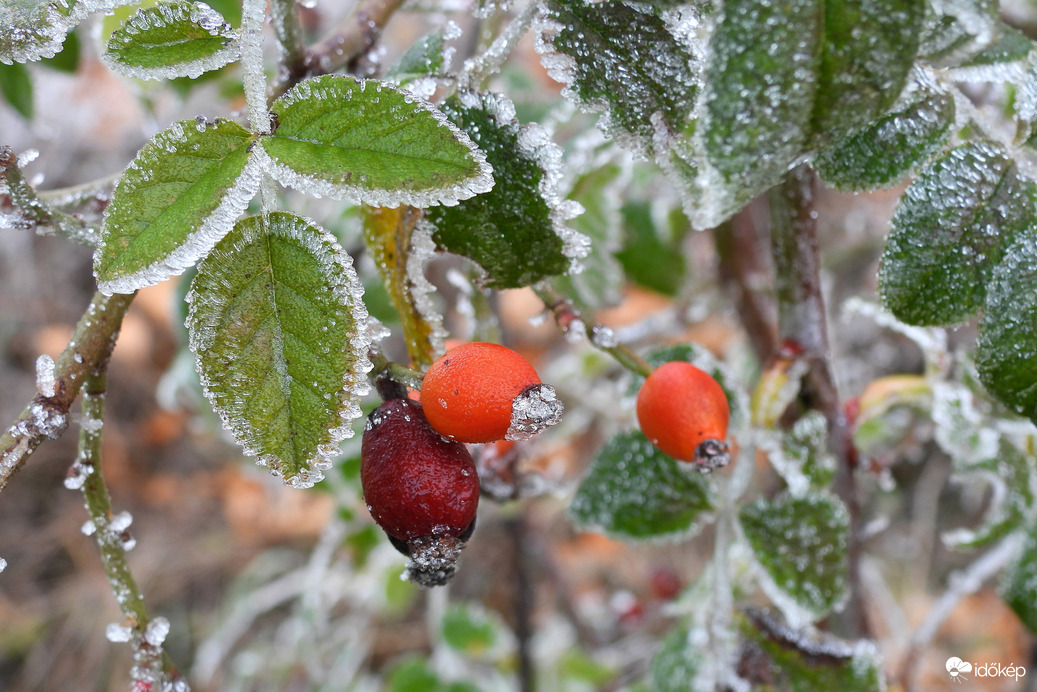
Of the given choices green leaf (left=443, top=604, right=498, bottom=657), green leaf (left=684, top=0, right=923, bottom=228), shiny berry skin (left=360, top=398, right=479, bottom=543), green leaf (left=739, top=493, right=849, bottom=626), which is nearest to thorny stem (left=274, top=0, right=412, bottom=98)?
shiny berry skin (left=360, top=398, right=479, bottom=543)

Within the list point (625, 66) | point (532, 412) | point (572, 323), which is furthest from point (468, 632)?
point (625, 66)

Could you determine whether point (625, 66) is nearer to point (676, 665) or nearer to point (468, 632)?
point (676, 665)

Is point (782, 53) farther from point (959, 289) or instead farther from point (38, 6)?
point (38, 6)

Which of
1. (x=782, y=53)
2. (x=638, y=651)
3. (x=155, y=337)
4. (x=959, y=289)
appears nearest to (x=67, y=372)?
(x=782, y=53)

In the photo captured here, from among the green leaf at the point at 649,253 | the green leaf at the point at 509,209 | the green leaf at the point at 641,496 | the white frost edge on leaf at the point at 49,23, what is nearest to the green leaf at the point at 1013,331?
the green leaf at the point at 509,209

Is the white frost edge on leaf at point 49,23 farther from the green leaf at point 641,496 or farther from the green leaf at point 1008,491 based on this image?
the green leaf at point 1008,491

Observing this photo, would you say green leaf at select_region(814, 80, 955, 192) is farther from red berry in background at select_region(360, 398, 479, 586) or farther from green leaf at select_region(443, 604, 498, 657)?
green leaf at select_region(443, 604, 498, 657)
